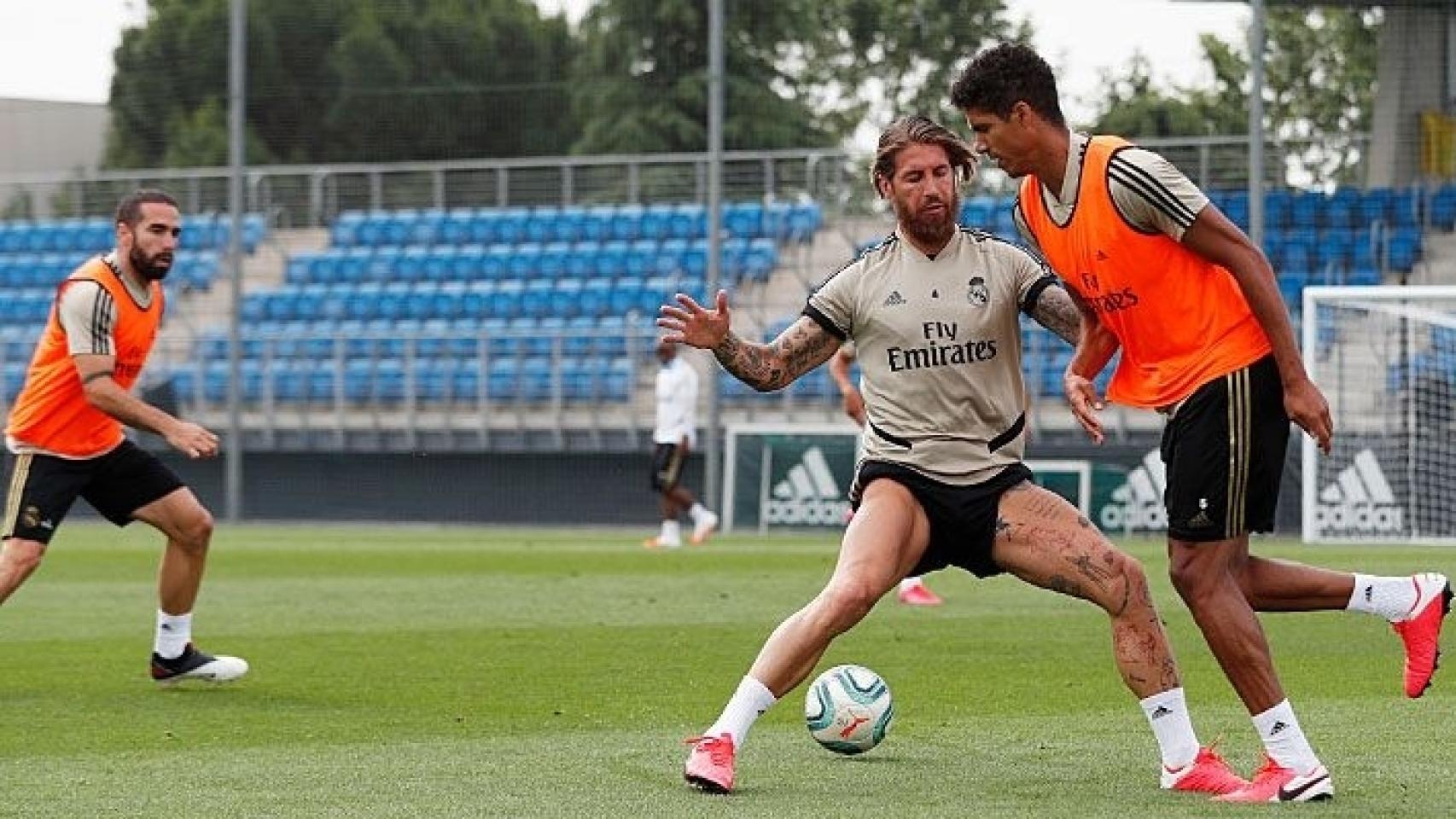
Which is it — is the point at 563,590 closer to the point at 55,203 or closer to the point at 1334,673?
the point at 1334,673

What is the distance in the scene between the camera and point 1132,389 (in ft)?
24.3

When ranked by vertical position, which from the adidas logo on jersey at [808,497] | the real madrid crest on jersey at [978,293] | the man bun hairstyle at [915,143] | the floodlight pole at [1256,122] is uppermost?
the floodlight pole at [1256,122]

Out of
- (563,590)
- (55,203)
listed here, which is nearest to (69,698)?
(563,590)

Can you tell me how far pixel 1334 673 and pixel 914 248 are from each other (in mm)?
4046

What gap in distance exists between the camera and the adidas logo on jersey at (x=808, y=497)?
28.5 m

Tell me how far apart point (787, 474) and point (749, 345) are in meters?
21.3

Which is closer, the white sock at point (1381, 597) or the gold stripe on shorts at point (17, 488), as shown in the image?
the white sock at point (1381, 597)

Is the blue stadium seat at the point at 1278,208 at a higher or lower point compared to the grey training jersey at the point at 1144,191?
higher

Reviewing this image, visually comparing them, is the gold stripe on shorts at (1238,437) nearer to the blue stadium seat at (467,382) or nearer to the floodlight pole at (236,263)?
the blue stadium seat at (467,382)

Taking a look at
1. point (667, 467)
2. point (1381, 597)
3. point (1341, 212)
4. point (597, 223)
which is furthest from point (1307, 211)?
point (1381, 597)

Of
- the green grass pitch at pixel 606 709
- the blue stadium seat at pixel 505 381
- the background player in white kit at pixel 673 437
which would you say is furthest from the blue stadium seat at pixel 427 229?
the green grass pitch at pixel 606 709

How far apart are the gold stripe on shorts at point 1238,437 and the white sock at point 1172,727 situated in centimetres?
59

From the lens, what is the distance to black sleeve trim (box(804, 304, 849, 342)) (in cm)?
782

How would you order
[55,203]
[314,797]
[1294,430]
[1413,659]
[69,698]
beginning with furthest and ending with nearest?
1. [55,203]
2. [1294,430]
3. [69,698]
4. [1413,659]
5. [314,797]
